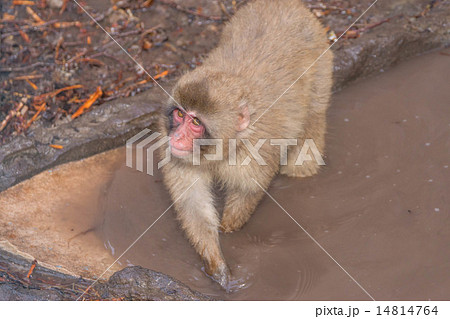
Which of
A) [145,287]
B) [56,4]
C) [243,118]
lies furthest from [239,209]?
[56,4]

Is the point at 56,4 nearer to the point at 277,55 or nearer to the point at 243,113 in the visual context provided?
the point at 277,55

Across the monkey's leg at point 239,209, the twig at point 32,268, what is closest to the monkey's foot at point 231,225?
the monkey's leg at point 239,209

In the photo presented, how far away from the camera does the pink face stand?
5.42 metres

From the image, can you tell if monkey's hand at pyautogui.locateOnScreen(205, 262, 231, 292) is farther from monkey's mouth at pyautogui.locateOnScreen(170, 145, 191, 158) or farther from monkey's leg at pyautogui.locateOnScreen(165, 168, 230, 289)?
monkey's mouth at pyautogui.locateOnScreen(170, 145, 191, 158)

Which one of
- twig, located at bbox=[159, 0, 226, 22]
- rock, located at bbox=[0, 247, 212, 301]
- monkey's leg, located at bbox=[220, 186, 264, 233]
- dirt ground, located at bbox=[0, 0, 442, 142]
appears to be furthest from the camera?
twig, located at bbox=[159, 0, 226, 22]

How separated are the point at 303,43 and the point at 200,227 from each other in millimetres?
2223

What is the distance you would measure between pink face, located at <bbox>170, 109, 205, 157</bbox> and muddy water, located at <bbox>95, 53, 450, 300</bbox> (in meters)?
1.10

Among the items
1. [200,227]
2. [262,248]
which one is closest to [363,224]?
[262,248]

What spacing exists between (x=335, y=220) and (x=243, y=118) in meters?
1.49

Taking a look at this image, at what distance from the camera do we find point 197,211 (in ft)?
19.7

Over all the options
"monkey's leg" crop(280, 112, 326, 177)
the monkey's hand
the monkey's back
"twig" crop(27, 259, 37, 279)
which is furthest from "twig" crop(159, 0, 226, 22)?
"twig" crop(27, 259, 37, 279)

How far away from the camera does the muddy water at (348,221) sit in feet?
17.9

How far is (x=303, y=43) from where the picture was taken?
21.1 feet

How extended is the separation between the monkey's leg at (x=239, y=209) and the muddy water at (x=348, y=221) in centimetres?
9
